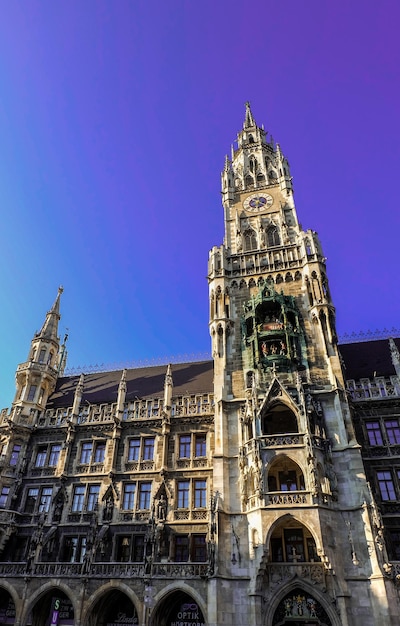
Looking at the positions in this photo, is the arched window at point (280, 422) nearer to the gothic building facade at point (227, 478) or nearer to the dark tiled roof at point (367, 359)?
Answer: the gothic building facade at point (227, 478)

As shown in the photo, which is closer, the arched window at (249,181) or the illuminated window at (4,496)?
the illuminated window at (4,496)

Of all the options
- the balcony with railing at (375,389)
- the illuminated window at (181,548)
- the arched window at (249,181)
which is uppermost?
the arched window at (249,181)

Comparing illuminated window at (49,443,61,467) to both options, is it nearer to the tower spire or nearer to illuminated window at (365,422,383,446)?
the tower spire

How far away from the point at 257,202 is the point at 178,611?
1315 inches

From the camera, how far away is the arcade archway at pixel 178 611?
22.5 metres

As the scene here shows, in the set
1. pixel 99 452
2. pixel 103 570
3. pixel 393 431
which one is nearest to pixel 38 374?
pixel 99 452

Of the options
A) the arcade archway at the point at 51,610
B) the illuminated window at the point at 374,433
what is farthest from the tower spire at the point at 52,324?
the illuminated window at the point at 374,433

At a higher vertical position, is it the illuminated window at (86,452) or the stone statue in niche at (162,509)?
the illuminated window at (86,452)

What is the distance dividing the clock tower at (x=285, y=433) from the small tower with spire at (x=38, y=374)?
14437 millimetres

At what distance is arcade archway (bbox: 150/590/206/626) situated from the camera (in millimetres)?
22547

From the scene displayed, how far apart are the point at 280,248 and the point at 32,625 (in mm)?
30551

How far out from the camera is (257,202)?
1618 inches

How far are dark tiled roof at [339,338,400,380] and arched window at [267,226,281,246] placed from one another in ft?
35.4

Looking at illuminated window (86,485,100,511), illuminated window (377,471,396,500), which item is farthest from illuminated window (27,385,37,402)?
illuminated window (377,471,396,500)
